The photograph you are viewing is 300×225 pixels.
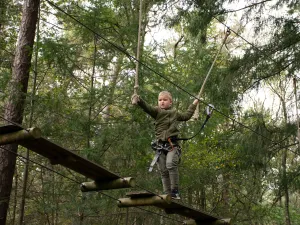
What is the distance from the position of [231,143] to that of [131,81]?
92.8 inches

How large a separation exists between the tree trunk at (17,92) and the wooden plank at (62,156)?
2921 mm

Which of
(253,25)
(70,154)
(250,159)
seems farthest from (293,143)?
(70,154)

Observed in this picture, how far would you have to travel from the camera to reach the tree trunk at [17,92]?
6879 millimetres

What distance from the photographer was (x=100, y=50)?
28.7 ft

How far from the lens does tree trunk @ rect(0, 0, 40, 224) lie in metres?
6.88

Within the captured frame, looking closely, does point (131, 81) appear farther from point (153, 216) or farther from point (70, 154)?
point (70, 154)

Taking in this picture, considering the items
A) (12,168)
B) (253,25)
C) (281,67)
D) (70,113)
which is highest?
(253,25)

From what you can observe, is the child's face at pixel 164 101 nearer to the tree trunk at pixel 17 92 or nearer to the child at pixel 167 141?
the child at pixel 167 141

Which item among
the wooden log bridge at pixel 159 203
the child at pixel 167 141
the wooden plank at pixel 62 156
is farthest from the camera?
the child at pixel 167 141

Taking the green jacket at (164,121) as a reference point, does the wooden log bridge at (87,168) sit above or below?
below

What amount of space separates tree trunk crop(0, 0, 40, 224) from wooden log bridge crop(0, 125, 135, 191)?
2.84 m

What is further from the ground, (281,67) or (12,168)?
(281,67)

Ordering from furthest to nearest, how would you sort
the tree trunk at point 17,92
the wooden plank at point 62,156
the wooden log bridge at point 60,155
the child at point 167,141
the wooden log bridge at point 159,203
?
the tree trunk at point 17,92
the child at point 167,141
the wooden log bridge at point 159,203
the wooden plank at point 62,156
the wooden log bridge at point 60,155

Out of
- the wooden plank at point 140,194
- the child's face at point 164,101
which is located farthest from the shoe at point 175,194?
the child's face at point 164,101
